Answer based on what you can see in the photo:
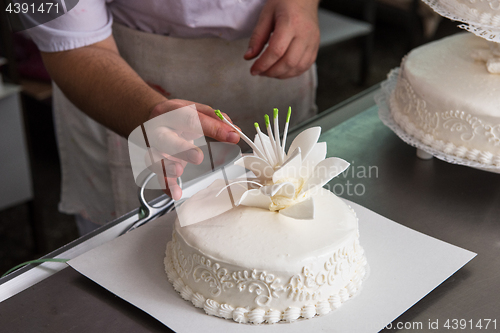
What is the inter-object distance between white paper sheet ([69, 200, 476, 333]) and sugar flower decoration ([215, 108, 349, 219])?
0.16 metres

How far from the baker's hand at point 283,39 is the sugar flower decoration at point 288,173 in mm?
368

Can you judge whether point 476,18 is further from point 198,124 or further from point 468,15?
point 198,124

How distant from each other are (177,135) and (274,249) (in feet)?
0.86

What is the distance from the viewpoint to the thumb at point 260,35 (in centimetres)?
117

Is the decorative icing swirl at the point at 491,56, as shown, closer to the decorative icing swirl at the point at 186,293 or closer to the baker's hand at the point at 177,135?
the baker's hand at the point at 177,135

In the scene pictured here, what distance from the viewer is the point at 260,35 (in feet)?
3.84

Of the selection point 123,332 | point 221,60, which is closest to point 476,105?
point 221,60

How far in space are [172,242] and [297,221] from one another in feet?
0.71

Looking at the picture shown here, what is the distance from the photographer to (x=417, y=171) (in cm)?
110

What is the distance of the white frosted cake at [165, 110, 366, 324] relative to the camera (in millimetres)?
727

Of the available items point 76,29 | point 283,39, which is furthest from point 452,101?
point 76,29

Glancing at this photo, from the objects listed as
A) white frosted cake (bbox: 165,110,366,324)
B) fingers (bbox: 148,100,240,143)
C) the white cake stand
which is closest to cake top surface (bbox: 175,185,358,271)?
white frosted cake (bbox: 165,110,366,324)

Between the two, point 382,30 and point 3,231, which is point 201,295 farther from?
point 382,30

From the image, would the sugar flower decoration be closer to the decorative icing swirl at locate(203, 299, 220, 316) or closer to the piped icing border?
the decorative icing swirl at locate(203, 299, 220, 316)
